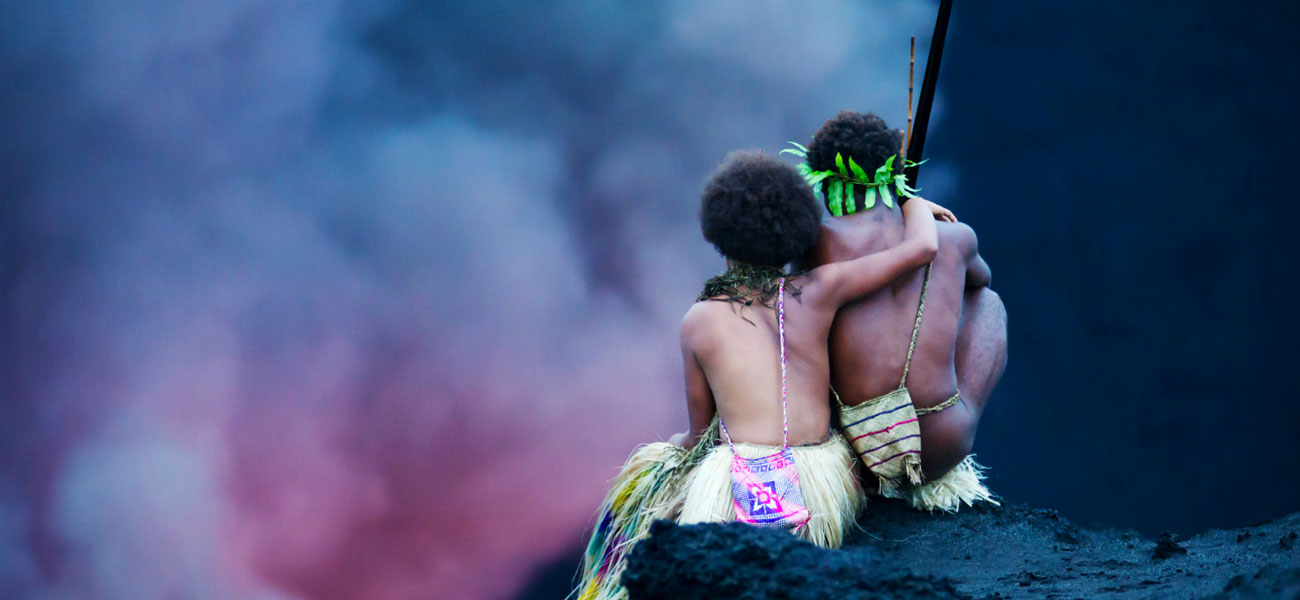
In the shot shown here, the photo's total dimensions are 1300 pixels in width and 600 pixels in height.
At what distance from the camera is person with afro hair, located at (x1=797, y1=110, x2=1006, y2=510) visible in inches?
112

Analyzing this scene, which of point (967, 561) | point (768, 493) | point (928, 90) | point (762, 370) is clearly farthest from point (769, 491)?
point (928, 90)

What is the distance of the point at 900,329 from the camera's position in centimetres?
285

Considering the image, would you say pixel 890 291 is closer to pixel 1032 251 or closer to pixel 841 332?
pixel 841 332

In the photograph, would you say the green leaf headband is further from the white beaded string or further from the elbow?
the white beaded string

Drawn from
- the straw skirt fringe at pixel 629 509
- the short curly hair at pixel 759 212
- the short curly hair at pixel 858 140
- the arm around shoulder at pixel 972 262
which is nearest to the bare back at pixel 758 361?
the short curly hair at pixel 759 212

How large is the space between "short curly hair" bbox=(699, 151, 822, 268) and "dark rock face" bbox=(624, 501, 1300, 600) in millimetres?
799

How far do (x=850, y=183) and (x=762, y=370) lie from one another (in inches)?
24.6

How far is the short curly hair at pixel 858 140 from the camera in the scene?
2832mm

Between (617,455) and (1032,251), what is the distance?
6.34 feet

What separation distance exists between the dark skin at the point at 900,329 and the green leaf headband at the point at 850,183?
0.11ft

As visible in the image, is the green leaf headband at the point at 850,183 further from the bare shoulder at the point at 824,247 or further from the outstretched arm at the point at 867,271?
the outstretched arm at the point at 867,271

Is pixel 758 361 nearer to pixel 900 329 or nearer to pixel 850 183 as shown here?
pixel 900 329

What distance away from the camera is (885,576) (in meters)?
1.89

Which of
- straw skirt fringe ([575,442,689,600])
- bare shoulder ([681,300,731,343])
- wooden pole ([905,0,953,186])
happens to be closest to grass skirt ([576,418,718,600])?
straw skirt fringe ([575,442,689,600])
